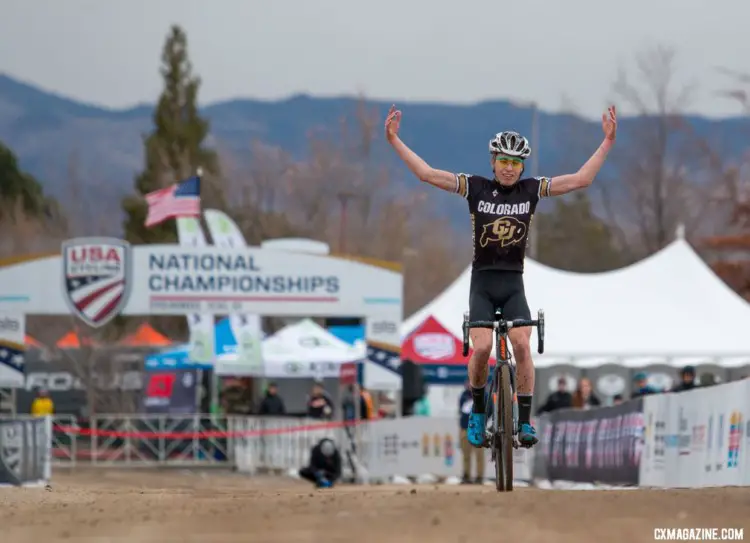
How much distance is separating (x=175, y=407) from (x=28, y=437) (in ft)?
46.6

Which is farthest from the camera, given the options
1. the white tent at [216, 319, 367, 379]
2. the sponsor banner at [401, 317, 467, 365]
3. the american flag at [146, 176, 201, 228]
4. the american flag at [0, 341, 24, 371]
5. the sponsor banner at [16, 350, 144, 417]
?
the sponsor banner at [16, 350, 144, 417]

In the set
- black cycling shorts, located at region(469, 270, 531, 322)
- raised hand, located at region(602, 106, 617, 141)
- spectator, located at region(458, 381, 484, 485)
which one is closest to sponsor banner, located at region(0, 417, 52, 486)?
spectator, located at region(458, 381, 484, 485)

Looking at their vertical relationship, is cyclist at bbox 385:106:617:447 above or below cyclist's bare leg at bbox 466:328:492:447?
above

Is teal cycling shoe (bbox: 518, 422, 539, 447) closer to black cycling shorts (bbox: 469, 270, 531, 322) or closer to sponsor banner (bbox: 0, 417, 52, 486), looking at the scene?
black cycling shorts (bbox: 469, 270, 531, 322)

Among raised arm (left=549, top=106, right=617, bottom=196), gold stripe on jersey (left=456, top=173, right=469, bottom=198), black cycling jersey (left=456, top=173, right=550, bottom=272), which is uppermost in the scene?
raised arm (left=549, top=106, right=617, bottom=196)

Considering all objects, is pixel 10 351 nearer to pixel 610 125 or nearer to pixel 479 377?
pixel 479 377

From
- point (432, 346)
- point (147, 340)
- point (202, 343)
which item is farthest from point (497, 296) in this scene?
point (147, 340)

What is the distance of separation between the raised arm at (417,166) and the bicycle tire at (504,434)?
1.41 metres

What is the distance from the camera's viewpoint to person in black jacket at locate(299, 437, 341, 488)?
992 inches

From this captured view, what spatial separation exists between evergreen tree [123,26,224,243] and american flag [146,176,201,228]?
33564 mm

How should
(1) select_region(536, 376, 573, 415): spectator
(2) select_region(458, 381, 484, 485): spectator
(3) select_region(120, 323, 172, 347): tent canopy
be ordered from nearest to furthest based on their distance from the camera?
(1) select_region(536, 376, 573, 415): spectator → (2) select_region(458, 381, 484, 485): spectator → (3) select_region(120, 323, 172, 347): tent canopy

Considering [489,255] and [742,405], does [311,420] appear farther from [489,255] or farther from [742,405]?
[489,255]

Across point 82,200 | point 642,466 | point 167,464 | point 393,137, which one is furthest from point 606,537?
point 82,200

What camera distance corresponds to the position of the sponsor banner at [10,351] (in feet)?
107
